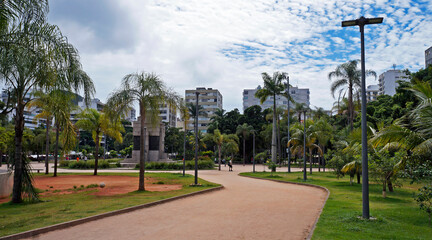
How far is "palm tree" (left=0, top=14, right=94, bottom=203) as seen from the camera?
10.1 meters

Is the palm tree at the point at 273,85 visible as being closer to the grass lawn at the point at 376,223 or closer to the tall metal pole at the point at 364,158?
the grass lawn at the point at 376,223

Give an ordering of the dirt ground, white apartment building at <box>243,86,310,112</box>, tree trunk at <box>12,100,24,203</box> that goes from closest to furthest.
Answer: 1. tree trunk at <box>12,100,24,203</box>
2. the dirt ground
3. white apartment building at <box>243,86,310,112</box>

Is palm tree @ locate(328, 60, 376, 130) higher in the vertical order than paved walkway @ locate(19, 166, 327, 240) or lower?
higher

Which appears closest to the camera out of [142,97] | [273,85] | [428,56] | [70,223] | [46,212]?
[70,223]

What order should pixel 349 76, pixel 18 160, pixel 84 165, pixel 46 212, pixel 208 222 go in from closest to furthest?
pixel 208 222, pixel 46 212, pixel 18 160, pixel 349 76, pixel 84 165

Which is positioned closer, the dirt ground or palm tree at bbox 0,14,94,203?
palm tree at bbox 0,14,94,203

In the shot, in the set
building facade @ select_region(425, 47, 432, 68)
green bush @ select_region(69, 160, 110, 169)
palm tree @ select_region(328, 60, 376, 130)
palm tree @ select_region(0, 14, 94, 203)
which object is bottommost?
green bush @ select_region(69, 160, 110, 169)

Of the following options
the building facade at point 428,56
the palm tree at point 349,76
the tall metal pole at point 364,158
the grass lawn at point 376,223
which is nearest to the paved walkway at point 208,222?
the grass lawn at point 376,223

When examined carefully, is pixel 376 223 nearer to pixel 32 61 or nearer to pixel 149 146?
pixel 32 61

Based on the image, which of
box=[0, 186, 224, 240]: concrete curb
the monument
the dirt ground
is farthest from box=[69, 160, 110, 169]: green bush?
box=[0, 186, 224, 240]: concrete curb

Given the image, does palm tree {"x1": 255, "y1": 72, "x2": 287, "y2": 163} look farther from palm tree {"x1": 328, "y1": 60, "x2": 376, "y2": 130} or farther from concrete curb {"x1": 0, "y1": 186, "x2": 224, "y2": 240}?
concrete curb {"x1": 0, "y1": 186, "x2": 224, "y2": 240}

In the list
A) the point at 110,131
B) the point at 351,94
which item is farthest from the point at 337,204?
the point at 110,131

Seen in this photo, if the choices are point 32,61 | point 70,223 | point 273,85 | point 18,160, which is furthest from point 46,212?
point 273,85

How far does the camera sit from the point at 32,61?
10648 millimetres
